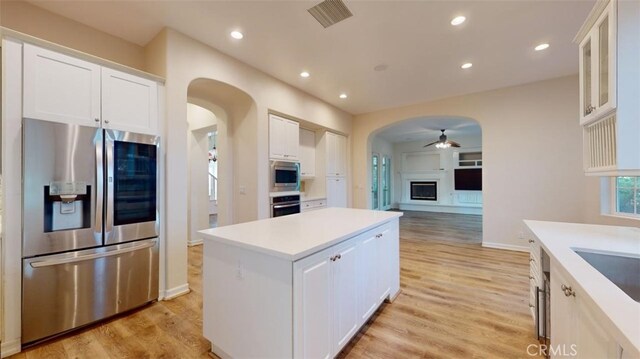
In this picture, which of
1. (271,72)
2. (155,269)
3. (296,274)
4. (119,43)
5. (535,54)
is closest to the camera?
(296,274)

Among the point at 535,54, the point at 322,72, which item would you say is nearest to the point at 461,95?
the point at 535,54

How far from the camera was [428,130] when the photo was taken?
7598mm

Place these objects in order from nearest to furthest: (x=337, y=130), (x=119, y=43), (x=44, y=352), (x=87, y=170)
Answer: (x=44, y=352), (x=87, y=170), (x=119, y=43), (x=337, y=130)

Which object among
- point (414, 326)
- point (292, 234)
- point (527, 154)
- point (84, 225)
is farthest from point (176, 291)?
point (527, 154)

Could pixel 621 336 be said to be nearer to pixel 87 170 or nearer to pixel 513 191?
pixel 87 170

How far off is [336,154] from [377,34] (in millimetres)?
3025

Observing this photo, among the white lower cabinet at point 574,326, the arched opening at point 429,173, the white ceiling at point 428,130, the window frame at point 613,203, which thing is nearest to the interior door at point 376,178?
the arched opening at point 429,173

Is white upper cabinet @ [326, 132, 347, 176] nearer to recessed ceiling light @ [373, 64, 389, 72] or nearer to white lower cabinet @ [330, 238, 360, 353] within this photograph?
recessed ceiling light @ [373, 64, 389, 72]

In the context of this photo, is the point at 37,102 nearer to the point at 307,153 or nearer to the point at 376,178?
the point at 307,153

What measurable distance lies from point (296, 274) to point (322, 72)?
331 cm

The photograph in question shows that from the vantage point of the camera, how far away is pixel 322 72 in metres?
3.79

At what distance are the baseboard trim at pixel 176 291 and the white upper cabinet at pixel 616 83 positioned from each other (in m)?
3.69

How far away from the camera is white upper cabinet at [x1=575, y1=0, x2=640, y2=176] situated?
130cm

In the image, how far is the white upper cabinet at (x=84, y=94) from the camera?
1879 millimetres
